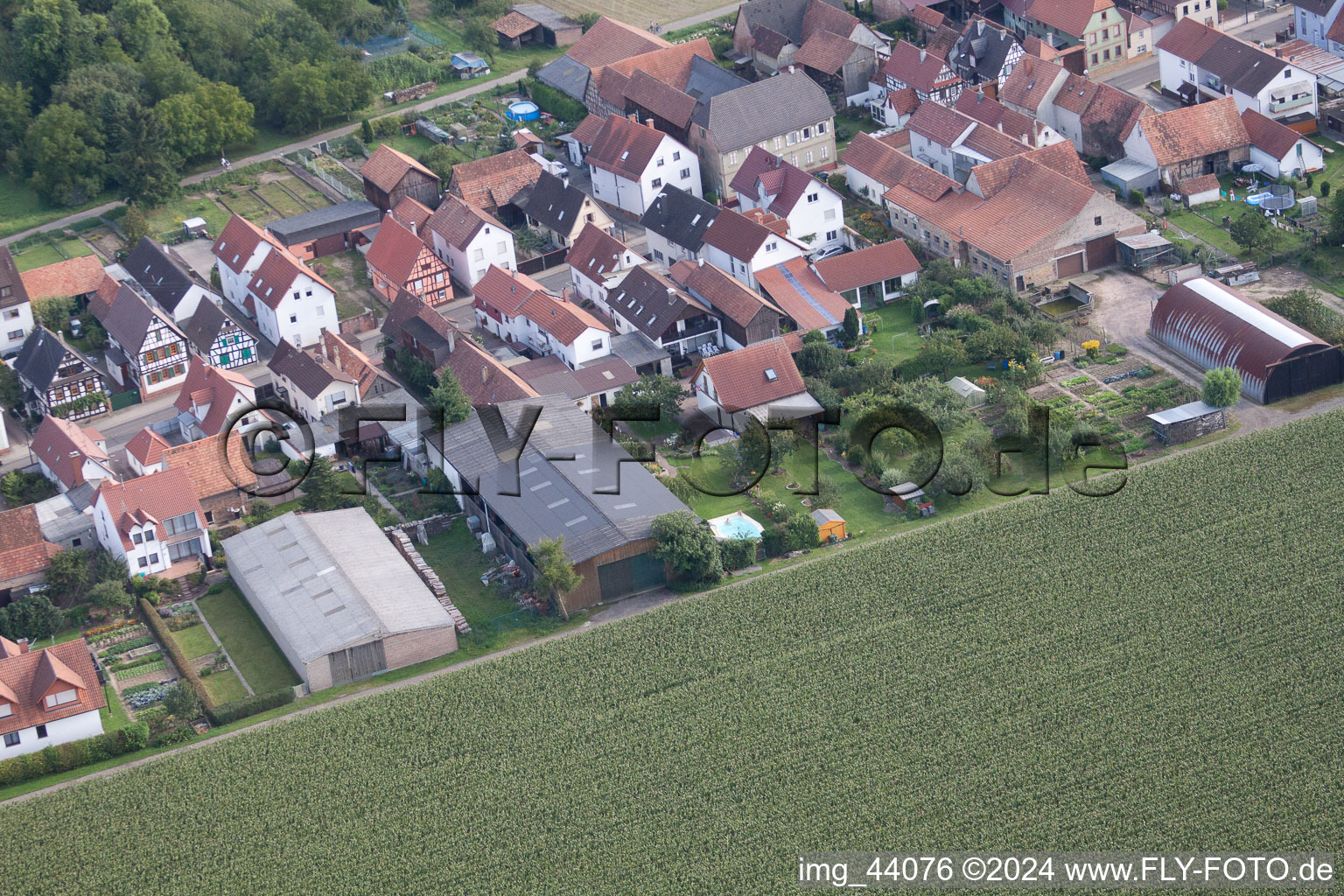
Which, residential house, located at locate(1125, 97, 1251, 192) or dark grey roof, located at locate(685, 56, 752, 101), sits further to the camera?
dark grey roof, located at locate(685, 56, 752, 101)

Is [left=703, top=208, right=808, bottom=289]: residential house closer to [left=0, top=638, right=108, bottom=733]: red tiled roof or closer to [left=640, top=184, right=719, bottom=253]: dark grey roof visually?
[left=640, top=184, right=719, bottom=253]: dark grey roof

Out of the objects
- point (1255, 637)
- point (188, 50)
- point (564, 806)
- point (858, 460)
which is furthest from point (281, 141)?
point (1255, 637)

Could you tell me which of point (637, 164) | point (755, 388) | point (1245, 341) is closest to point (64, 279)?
point (637, 164)

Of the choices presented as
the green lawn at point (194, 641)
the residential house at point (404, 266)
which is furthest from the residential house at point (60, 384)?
the green lawn at point (194, 641)

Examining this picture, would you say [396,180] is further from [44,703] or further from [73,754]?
[73,754]

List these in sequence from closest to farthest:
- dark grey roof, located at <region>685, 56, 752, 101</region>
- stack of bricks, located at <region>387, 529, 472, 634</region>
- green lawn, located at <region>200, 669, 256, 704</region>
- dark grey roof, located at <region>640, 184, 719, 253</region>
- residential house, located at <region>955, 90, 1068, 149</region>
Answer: green lawn, located at <region>200, 669, 256, 704</region> < stack of bricks, located at <region>387, 529, 472, 634</region> < dark grey roof, located at <region>640, 184, 719, 253</region> < residential house, located at <region>955, 90, 1068, 149</region> < dark grey roof, located at <region>685, 56, 752, 101</region>

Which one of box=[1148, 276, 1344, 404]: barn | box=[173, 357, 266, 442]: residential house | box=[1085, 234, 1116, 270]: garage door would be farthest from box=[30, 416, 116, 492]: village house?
box=[1148, 276, 1344, 404]: barn
